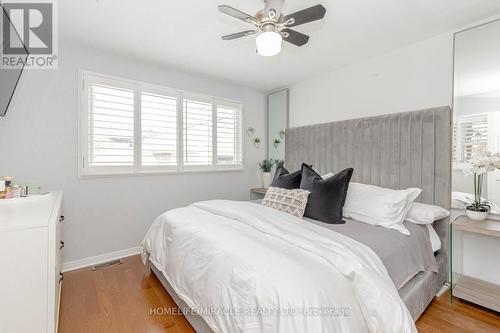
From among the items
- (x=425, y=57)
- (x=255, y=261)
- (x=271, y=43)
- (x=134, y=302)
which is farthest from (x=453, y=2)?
(x=134, y=302)

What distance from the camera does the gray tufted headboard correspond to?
2285 mm

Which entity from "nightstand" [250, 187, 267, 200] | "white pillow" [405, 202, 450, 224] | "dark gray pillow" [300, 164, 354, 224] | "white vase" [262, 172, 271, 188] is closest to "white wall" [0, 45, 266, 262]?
"nightstand" [250, 187, 267, 200]

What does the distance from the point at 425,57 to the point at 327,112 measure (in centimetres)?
123

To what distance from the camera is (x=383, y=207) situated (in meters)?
2.11

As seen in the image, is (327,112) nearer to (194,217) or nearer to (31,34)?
(194,217)

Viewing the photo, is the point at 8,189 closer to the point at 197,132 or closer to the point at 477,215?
the point at 197,132

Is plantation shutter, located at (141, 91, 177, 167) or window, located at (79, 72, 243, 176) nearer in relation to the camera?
window, located at (79, 72, 243, 176)

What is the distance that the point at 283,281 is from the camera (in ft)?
3.69

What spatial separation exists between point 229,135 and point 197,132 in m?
0.59

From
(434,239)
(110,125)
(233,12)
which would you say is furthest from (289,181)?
(110,125)

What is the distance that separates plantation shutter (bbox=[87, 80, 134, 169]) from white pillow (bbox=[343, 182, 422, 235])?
2648 millimetres

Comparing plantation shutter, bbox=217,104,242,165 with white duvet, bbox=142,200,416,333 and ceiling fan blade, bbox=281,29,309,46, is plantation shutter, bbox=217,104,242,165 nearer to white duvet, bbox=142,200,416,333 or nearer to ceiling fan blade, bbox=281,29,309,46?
ceiling fan blade, bbox=281,29,309,46

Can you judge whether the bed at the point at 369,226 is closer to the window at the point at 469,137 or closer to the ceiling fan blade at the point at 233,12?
the window at the point at 469,137

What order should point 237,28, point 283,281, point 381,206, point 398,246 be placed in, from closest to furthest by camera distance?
point 283,281 → point 398,246 → point 381,206 → point 237,28
